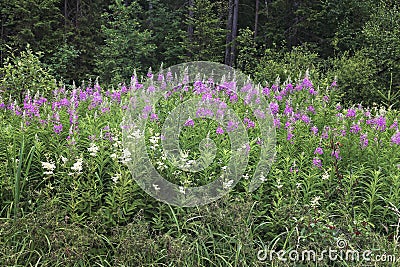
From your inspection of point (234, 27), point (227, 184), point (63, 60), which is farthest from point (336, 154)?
point (234, 27)

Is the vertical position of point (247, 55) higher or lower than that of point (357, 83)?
lower

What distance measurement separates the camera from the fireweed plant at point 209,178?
3.24 m

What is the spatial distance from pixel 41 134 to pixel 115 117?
765mm

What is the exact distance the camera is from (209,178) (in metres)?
3.52

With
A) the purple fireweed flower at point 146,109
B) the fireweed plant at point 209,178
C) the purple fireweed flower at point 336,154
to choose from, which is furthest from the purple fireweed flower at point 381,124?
the purple fireweed flower at point 146,109

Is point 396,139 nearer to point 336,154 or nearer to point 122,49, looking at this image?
point 336,154

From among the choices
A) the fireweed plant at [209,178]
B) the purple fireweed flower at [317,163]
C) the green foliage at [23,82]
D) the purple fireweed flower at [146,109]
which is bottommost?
the green foliage at [23,82]

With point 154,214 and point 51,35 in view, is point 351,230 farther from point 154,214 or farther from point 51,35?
point 51,35

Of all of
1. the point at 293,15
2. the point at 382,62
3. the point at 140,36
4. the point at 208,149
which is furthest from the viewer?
the point at 293,15

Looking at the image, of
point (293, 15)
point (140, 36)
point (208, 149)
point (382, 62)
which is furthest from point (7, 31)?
point (208, 149)

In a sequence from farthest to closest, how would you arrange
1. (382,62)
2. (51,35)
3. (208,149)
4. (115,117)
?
1. (51,35)
2. (382,62)
3. (115,117)
4. (208,149)

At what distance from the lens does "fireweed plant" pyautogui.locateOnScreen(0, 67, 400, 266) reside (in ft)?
10.6

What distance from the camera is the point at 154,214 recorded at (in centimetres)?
334

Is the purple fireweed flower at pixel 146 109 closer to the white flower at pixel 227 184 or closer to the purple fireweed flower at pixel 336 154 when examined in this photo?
the white flower at pixel 227 184
